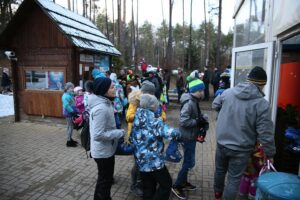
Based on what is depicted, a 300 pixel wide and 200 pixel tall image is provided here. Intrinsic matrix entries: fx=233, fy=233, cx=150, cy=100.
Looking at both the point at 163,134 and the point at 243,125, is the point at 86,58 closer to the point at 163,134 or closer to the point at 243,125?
the point at 163,134

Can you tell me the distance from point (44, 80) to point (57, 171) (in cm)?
446

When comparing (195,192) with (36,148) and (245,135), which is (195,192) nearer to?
(245,135)

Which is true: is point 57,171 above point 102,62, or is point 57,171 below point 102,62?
below

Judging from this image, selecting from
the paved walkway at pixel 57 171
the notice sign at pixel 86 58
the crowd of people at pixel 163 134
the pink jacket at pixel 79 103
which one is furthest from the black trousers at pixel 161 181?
the notice sign at pixel 86 58

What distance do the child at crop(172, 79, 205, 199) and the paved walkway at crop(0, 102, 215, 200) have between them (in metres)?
0.41

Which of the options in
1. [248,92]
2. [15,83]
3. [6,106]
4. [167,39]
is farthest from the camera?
[167,39]

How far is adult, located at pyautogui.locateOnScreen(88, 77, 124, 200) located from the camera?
277 centimetres

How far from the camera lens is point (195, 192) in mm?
3791

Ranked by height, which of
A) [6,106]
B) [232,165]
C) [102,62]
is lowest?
[6,106]

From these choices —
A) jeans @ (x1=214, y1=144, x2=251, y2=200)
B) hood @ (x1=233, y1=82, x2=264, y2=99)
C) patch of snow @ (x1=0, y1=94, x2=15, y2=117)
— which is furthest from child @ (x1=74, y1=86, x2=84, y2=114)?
patch of snow @ (x1=0, y1=94, x2=15, y2=117)

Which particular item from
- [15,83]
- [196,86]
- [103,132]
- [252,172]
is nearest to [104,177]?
[103,132]

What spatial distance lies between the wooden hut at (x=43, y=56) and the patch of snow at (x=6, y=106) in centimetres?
248

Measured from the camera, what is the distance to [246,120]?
273 cm

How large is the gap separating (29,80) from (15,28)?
73.4 inches
